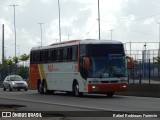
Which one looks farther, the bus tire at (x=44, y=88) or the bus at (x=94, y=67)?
the bus tire at (x=44, y=88)

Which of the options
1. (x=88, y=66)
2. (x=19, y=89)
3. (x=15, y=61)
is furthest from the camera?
(x=15, y=61)

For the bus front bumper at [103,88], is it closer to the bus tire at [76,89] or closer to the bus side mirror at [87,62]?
the bus side mirror at [87,62]

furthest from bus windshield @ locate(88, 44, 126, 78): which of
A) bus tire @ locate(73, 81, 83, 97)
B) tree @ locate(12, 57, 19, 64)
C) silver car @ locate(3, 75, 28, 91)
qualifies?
tree @ locate(12, 57, 19, 64)

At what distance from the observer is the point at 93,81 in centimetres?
3189

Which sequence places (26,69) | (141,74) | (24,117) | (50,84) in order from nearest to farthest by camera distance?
(24,117), (50,84), (141,74), (26,69)

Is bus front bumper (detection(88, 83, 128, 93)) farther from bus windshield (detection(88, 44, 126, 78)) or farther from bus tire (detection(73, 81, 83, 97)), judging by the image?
bus tire (detection(73, 81, 83, 97))

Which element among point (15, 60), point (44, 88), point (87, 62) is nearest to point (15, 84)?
point (44, 88)

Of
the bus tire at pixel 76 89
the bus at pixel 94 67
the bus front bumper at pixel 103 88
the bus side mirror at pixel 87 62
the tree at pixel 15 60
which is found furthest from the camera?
the tree at pixel 15 60

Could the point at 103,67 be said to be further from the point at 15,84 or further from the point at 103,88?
the point at 15,84

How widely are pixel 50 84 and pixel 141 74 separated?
9703mm

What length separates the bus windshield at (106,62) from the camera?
31938 mm

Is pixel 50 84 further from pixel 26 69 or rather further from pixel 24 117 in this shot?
pixel 26 69

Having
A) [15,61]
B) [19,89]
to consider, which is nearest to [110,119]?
[19,89]

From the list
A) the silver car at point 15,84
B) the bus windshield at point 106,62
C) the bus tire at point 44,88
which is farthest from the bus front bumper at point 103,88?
the silver car at point 15,84
